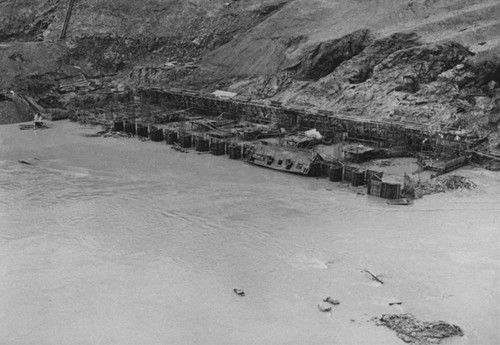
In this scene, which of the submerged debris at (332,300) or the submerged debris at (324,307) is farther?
the submerged debris at (332,300)

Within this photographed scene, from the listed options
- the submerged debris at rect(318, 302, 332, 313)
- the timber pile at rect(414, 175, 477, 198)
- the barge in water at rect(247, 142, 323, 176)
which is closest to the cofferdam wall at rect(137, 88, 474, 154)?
→ the timber pile at rect(414, 175, 477, 198)

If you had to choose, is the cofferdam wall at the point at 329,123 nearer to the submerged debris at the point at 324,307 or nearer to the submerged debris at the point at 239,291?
the submerged debris at the point at 324,307

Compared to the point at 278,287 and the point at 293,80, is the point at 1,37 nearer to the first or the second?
the point at 293,80

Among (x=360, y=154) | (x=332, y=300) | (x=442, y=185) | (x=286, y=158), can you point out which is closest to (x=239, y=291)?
(x=332, y=300)

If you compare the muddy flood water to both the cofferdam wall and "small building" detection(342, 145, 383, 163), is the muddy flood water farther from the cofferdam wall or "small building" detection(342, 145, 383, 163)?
the cofferdam wall

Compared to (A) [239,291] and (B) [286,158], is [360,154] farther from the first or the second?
(A) [239,291]

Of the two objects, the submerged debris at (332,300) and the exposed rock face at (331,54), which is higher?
the exposed rock face at (331,54)

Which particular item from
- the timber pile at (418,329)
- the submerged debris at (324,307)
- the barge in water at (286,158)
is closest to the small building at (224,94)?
the barge in water at (286,158)

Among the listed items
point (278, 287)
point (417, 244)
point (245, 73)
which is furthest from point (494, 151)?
point (245, 73)
